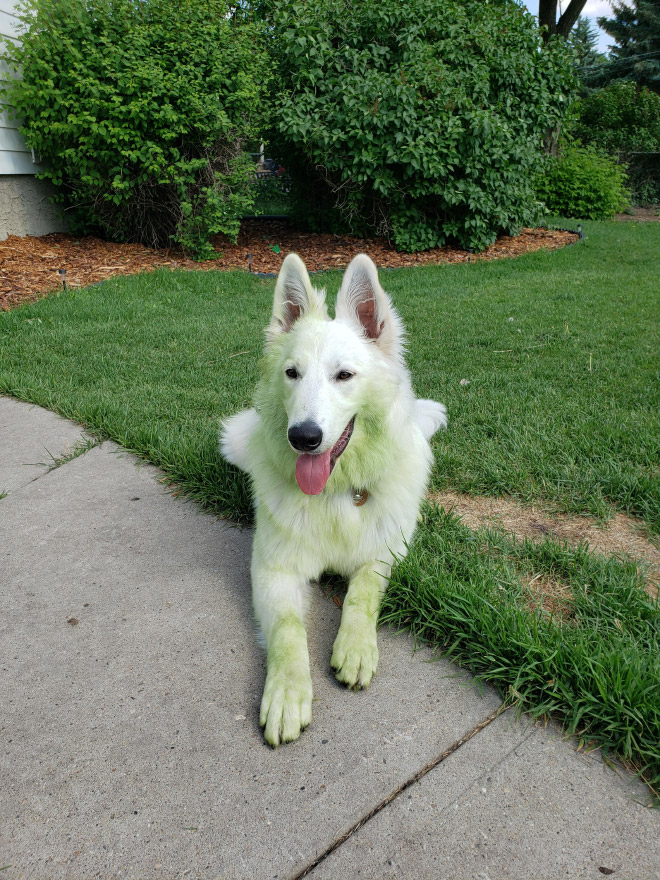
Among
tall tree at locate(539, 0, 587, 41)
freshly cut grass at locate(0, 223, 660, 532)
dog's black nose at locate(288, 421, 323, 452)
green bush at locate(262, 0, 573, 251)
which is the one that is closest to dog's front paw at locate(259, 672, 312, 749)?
dog's black nose at locate(288, 421, 323, 452)

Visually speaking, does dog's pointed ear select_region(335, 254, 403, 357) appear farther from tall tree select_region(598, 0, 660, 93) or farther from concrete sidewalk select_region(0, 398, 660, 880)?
tall tree select_region(598, 0, 660, 93)

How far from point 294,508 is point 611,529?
1605 mm

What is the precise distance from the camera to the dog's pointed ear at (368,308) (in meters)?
2.50

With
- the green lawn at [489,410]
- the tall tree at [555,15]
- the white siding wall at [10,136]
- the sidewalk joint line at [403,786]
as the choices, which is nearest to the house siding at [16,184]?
the white siding wall at [10,136]

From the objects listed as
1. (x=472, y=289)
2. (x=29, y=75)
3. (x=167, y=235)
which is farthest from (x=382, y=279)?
(x=29, y=75)

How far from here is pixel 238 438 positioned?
3.37 meters

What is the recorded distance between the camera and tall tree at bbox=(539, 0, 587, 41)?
1730cm

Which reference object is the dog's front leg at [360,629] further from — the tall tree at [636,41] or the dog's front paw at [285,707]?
the tall tree at [636,41]

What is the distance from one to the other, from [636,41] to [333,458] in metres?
43.7

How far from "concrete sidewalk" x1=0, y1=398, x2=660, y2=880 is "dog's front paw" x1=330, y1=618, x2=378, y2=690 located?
53 mm

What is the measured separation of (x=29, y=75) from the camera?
7.53m

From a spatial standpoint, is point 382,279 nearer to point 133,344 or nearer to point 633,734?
point 133,344

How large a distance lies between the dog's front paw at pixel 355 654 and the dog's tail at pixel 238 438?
4.17 ft

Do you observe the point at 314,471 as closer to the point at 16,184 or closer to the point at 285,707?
the point at 285,707
